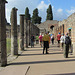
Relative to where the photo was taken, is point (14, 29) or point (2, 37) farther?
point (14, 29)

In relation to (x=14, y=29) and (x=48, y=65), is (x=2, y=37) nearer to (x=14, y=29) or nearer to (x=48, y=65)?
(x=48, y=65)

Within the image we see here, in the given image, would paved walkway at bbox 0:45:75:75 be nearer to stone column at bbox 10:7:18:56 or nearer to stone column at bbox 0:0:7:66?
stone column at bbox 0:0:7:66

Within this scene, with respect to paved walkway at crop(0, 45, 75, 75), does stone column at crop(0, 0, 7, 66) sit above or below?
above

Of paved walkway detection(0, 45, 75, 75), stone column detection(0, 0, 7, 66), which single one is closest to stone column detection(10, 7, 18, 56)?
paved walkway detection(0, 45, 75, 75)

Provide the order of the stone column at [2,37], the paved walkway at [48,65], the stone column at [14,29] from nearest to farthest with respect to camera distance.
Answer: the paved walkway at [48,65] → the stone column at [2,37] → the stone column at [14,29]

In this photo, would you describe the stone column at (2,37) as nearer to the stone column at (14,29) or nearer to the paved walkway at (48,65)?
the paved walkway at (48,65)

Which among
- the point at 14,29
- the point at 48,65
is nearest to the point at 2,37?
the point at 48,65

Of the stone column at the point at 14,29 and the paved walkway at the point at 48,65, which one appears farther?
the stone column at the point at 14,29

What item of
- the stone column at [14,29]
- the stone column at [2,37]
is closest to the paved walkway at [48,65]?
the stone column at [2,37]

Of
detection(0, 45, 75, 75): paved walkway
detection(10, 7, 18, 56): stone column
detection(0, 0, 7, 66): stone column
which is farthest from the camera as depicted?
detection(10, 7, 18, 56): stone column

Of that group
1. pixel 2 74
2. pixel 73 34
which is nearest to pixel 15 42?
pixel 73 34

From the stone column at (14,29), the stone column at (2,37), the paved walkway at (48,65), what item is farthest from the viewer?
the stone column at (14,29)

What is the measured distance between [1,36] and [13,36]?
10.9ft

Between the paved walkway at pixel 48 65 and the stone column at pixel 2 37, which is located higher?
the stone column at pixel 2 37
